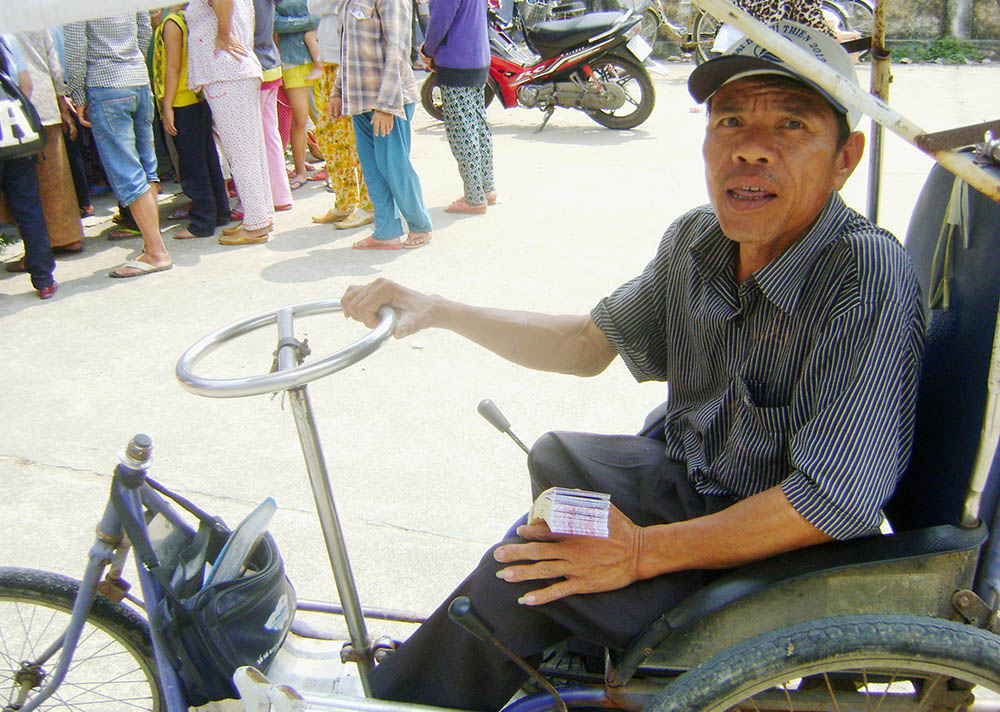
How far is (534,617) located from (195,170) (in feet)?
14.8

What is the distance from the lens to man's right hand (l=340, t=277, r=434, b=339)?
1687mm

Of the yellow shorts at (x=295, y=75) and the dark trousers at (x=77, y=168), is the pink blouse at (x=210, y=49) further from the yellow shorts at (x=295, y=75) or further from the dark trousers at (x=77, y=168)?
the yellow shorts at (x=295, y=75)

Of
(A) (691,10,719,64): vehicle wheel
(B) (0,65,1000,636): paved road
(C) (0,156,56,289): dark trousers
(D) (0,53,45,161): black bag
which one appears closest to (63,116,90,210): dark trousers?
(B) (0,65,1000,636): paved road

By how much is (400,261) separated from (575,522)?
3509mm

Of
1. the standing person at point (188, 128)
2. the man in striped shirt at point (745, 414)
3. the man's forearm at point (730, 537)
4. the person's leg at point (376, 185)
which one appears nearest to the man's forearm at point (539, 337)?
the man in striped shirt at point (745, 414)

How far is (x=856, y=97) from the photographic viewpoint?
1062mm

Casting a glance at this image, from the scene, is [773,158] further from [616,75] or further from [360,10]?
[616,75]

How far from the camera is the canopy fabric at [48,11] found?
1.02 metres

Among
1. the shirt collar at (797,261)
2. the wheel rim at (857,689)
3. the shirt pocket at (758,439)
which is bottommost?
the wheel rim at (857,689)

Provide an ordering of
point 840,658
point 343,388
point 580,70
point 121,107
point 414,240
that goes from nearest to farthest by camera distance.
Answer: point 840,658 → point 343,388 → point 121,107 → point 414,240 → point 580,70

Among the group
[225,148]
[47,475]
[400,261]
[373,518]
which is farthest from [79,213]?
[373,518]

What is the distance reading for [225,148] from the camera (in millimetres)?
5020

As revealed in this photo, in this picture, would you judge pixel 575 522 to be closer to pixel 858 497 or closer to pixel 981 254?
pixel 858 497

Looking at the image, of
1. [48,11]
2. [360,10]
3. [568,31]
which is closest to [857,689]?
[48,11]
